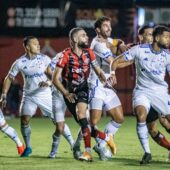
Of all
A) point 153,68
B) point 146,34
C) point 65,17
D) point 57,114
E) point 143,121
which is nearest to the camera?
point 143,121

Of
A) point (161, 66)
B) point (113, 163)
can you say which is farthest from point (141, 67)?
point (113, 163)

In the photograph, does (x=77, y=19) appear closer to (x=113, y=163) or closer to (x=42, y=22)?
(x=42, y=22)

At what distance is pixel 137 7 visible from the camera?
25.4m

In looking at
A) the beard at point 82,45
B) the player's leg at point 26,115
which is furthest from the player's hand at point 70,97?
the player's leg at point 26,115

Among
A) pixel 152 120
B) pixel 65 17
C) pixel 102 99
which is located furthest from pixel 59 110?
pixel 65 17

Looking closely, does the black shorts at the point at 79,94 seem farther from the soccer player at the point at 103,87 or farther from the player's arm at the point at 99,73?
the soccer player at the point at 103,87

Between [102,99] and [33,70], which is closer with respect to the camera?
[102,99]

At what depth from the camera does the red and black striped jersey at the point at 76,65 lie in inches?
492

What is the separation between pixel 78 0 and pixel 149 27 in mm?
12009

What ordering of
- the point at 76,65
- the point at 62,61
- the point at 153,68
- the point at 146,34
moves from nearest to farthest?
the point at 153,68
the point at 62,61
the point at 76,65
the point at 146,34

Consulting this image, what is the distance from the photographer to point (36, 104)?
14.1 metres

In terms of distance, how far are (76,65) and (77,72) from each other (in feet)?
0.34

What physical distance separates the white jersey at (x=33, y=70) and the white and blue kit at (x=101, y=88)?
1.12 m

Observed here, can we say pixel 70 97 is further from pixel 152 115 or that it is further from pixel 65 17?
pixel 65 17
